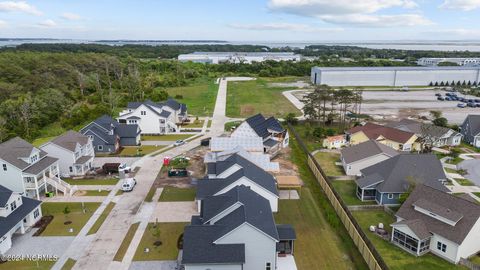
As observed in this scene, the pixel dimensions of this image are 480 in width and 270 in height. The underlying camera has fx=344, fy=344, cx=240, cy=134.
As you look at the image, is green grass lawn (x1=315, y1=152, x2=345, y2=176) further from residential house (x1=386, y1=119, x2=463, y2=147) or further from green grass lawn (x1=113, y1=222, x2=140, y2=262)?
green grass lawn (x1=113, y1=222, x2=140, y2=262)

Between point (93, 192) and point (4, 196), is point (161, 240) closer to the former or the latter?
point (4, 196)

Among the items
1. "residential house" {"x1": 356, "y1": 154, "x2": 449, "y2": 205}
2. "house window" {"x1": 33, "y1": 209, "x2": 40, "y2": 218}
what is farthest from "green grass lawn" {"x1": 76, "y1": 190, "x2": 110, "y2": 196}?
"residential house" {"x1": 356, "y1": 154, "x2": 449, "y2": 205}

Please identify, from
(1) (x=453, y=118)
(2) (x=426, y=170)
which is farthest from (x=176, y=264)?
(1) (x=453, y=118)

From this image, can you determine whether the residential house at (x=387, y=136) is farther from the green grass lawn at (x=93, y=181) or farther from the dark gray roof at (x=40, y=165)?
the dark gray roof at (x=40, y=165)

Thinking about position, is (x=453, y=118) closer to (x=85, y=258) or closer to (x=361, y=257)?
(x=361, y=257)

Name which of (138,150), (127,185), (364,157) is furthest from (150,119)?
(364,157)

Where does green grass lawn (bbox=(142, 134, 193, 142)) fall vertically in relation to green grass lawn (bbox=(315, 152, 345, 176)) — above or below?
below

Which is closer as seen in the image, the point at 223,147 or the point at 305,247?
the point at 305,247
